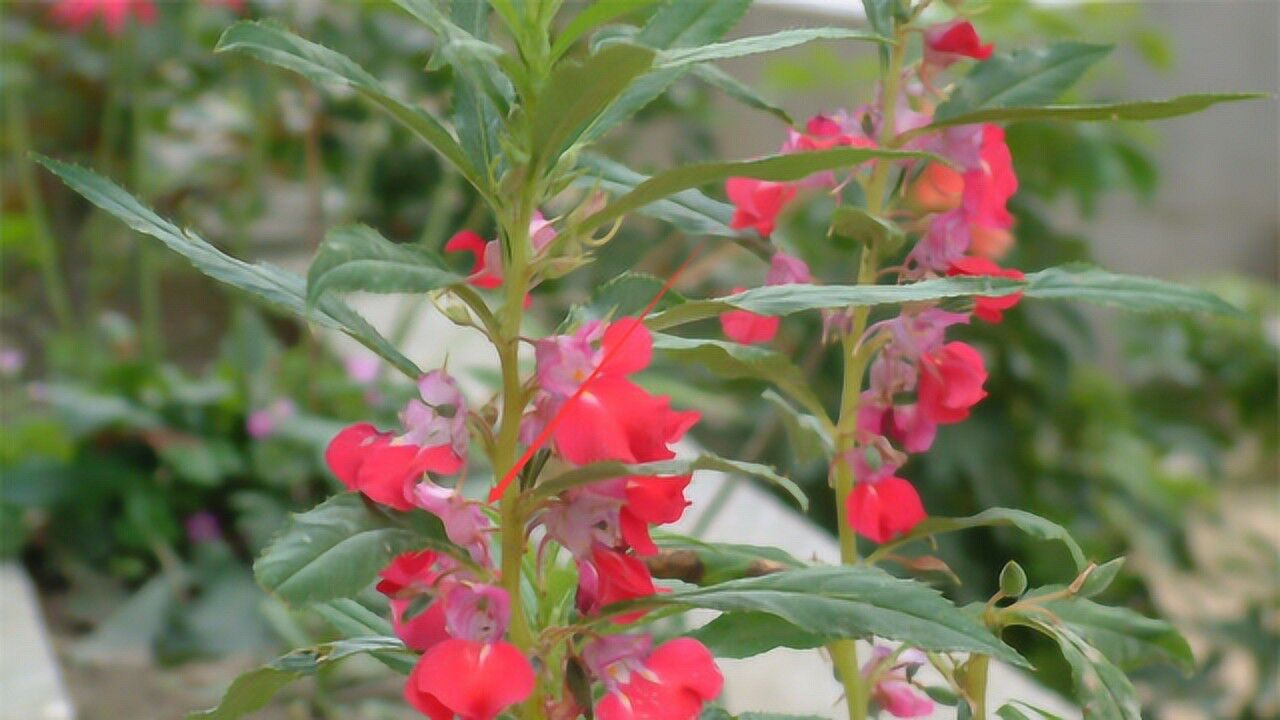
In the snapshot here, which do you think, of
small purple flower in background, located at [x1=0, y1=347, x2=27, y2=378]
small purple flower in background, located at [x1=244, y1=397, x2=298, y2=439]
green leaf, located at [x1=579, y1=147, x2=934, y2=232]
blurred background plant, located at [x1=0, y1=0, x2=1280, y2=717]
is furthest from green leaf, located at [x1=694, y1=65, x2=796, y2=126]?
small purple flower in background, located at [x1=0, y1=347, x2=27, y2=378]

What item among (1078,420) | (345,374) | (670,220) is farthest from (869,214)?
(1078,420)

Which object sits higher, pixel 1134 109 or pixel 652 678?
pixel 1134 109

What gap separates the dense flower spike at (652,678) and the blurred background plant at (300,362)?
34.0 inches

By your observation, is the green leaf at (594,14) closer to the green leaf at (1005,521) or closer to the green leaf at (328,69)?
the green leaf at (328,69)

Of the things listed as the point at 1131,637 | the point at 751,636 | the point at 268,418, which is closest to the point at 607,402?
the point at 751,636

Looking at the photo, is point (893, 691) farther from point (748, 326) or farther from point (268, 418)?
point (268, 418)

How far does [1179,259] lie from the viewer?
3.91 m

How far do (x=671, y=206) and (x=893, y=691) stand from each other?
173 mm

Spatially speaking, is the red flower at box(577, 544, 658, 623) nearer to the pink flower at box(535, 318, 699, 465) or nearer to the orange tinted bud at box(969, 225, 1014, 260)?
the pink flower at box(535, 318, 699, 465)

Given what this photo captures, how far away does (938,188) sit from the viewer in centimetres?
49

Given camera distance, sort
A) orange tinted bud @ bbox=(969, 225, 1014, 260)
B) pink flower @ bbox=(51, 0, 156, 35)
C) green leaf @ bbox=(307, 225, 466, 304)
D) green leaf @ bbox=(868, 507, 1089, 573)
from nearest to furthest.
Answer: green leaf @ bbox=(307, 225, 466, 304) → green leaf @ bbox=(868, 507, 1089, 573) → orange tinted bud @ bbox=(969, 225, 1014, 260) → pink flower @ bbox=(51, 0, 156, 35)

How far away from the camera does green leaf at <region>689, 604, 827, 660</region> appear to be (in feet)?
1.41

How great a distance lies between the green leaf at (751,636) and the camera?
43cm

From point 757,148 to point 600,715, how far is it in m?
2.86
